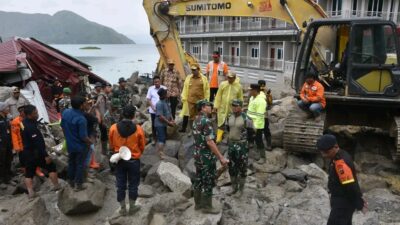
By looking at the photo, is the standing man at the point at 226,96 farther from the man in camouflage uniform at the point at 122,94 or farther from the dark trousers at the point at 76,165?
the dark trousers at the point at 76,165

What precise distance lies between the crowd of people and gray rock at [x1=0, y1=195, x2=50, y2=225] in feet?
0.96

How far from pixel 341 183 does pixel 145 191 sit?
3345 millimetres

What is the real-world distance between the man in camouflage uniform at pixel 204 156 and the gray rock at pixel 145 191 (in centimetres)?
119

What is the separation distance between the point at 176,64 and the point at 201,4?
5.35ft

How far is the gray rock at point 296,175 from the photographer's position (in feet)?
24.2

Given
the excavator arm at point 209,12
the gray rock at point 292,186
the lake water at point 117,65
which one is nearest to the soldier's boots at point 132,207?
the gray rock at point 292,186

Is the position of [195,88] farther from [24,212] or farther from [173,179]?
[24,212]

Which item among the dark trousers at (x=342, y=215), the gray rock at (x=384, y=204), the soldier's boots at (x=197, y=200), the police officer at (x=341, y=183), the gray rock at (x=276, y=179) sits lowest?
the gray rock at (x=384, y=204)

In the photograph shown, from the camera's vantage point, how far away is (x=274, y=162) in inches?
324

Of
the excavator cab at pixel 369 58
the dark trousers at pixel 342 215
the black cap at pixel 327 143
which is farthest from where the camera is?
the excavator cab at pixel 369 58

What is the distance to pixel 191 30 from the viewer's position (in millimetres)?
39531

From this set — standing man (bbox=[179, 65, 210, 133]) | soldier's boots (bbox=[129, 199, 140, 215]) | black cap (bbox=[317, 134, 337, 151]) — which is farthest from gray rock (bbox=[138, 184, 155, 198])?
black cap (bbox=[317, 134, 337, 151])

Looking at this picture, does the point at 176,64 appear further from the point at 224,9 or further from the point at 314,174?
the point at 314,174

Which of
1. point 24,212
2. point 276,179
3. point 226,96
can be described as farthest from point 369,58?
point 24,212
